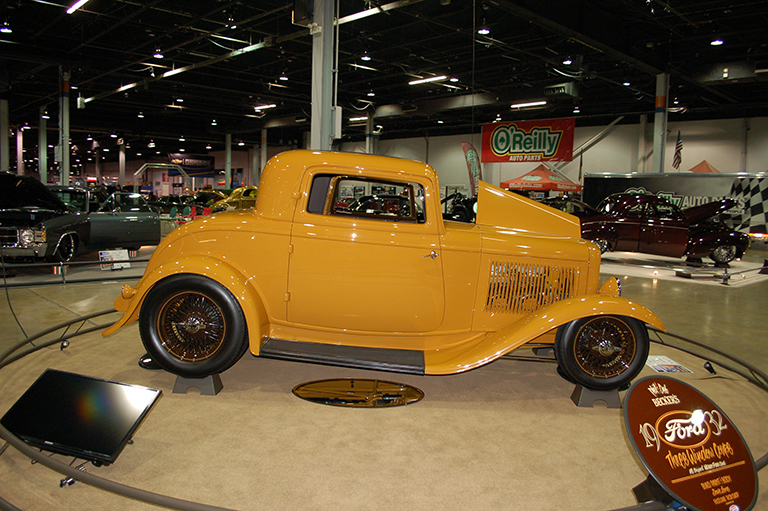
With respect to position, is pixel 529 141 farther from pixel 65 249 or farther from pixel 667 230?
pixel 65 249

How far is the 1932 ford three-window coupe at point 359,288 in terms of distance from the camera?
3.43 m

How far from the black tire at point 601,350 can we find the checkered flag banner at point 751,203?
43.1ft

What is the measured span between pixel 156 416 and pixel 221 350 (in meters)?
0.59

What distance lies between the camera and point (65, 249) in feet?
27.0

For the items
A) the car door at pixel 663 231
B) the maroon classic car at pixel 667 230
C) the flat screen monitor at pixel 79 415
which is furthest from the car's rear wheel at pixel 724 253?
the flat screen monitor at pixel 79 415

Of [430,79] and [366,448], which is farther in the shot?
[430,79]

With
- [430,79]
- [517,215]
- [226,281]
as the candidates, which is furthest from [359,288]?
[430,79]

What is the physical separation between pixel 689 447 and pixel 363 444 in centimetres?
172

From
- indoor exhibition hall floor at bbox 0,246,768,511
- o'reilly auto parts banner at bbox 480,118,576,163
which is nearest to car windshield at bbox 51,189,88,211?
indoor exhibition hall floor at bbox 0,246,768,511

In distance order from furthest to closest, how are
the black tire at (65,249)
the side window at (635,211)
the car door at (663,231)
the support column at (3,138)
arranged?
the support column at (3,138)
the side window at (635,211)
the car door at (663,231)
the black tire at (65,249)

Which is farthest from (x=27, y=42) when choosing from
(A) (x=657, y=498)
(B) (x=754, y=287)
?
(B) (x=754, y=287)

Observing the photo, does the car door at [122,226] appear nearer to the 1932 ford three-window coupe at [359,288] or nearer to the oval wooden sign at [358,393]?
the 1932 ford three-window coupe at [359,288]

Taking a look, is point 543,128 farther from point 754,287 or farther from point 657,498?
point 657,498

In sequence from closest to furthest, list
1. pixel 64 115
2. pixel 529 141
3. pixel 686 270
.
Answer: pixel 686 270, pixel 64 115, pixel 529 141
